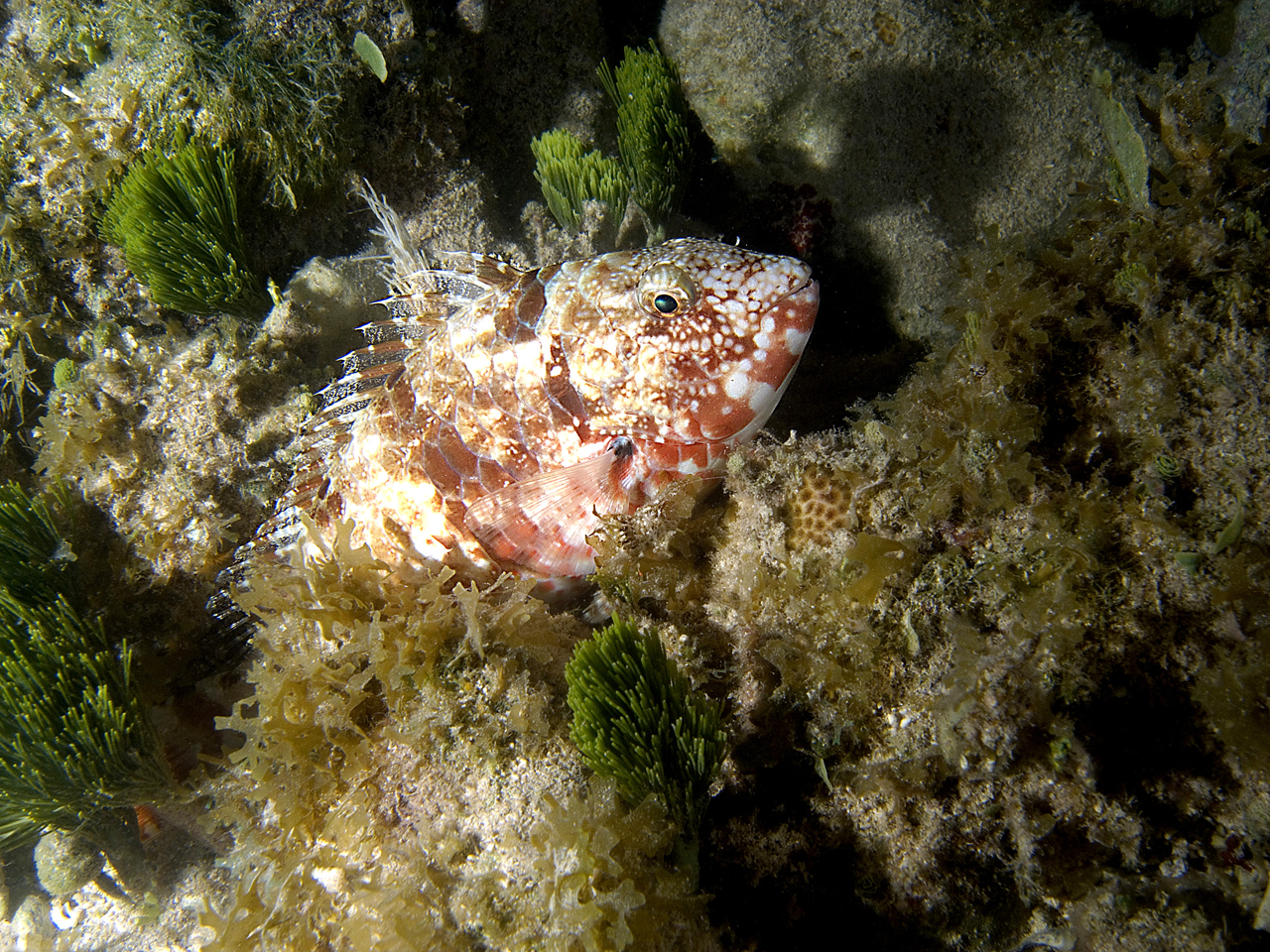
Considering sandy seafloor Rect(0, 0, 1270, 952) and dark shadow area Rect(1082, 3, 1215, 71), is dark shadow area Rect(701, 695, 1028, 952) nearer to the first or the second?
sandy seafloor Rect(0, 0, 1270, 952)

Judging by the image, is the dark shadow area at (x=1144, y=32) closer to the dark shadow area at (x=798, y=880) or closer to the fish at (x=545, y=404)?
the fish at (x=545, y=404)

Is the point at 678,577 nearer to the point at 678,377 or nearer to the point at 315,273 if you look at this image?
the point at 678,377

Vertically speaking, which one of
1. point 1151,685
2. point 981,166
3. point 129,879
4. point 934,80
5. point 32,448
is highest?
point 32,448

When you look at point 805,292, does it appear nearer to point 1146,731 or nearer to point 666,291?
point 666,291

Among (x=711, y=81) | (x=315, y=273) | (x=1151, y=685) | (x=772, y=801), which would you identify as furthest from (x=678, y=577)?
(x=711, y=81)

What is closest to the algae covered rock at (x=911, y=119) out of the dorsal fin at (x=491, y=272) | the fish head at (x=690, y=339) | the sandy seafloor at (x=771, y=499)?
the sandy seafloor at (x=771, y=499)

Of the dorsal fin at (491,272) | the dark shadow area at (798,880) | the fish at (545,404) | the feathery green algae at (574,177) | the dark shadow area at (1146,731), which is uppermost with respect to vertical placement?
the feathery green algae at (574,177)
